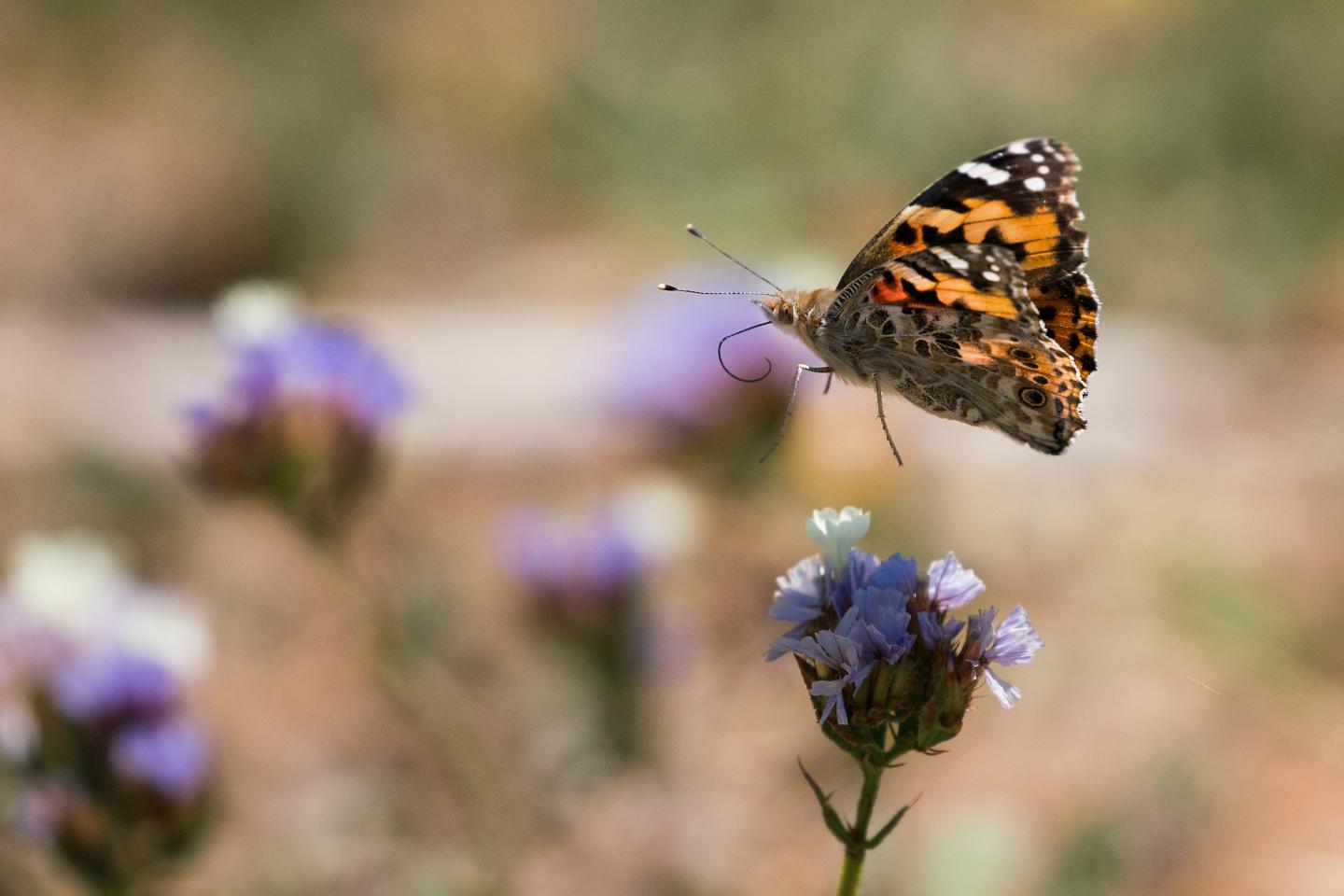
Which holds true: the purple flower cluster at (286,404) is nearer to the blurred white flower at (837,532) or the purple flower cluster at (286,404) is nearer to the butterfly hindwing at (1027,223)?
the butterfly hindwing at (1027,223)

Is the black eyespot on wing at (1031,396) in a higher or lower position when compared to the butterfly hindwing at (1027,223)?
Answer: lower

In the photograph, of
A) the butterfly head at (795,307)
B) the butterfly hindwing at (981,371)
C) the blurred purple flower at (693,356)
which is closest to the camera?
the butterfly hindwing at (981,371)

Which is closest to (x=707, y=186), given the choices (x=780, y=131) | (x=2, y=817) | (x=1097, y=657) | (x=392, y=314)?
(x=780, y=131)

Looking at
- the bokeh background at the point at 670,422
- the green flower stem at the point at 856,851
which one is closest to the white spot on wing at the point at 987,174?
the bokeh background at the point at 670,422

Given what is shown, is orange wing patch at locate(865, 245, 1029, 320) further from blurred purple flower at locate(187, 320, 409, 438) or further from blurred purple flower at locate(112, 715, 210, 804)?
blurred purple flower at locate(112, 715, 210, 804)

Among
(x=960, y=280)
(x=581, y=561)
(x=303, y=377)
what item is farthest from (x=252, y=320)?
(x=960, y=280)

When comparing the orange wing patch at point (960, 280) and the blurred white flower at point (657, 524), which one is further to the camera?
the blurred white flower at point (657, 524)

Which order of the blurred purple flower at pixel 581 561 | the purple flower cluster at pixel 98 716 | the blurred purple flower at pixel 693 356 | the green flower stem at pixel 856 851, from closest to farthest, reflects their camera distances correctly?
the green flower stem at pixel 856 851 → the purple flower cluster at pixel 98 716 → the blurred purple flower at pixel 581 561 → the blurred purple flower at pixel 693 356
